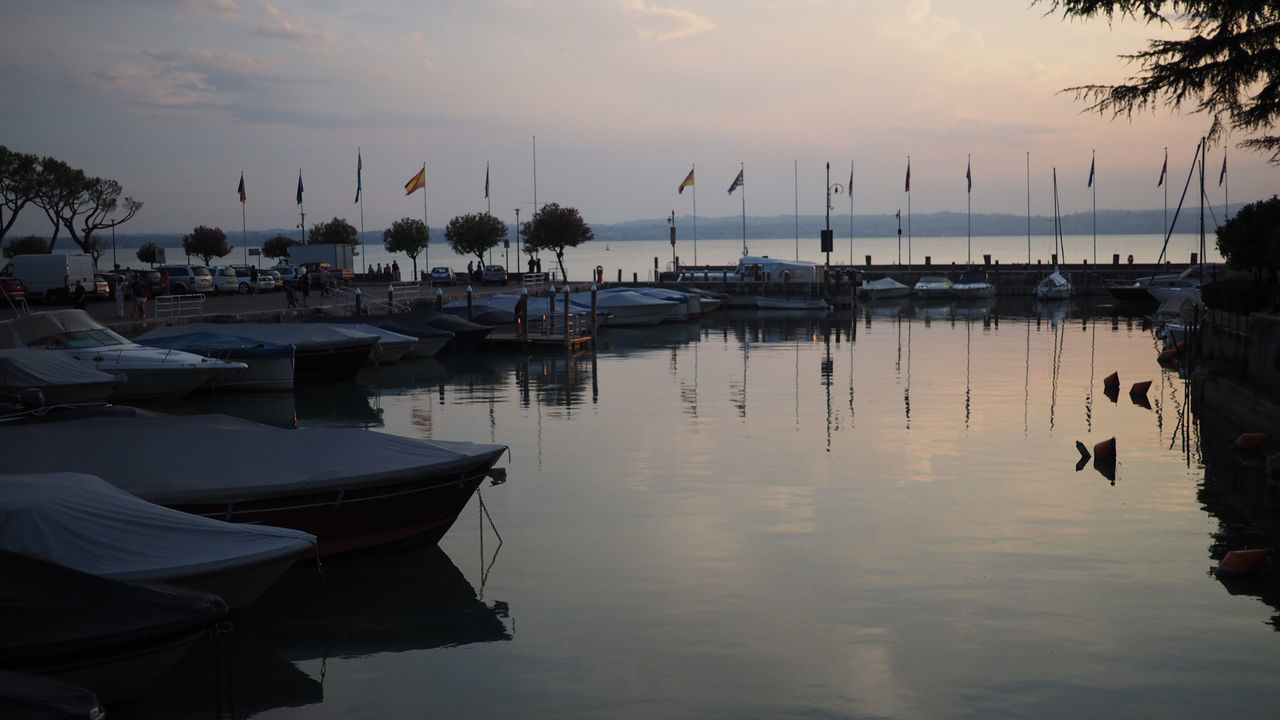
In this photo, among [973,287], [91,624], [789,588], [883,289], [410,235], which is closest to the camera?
[91,624]

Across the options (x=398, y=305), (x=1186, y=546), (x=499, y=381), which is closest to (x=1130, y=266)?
(x=398, y=305)

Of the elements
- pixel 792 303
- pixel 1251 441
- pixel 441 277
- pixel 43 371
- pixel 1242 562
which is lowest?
pixel 1242 562

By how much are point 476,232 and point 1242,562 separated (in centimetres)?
8516

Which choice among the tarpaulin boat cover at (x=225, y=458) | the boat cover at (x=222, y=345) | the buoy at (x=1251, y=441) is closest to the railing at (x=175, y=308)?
the boat cover at (x=222, y=345)

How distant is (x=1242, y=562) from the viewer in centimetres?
1416

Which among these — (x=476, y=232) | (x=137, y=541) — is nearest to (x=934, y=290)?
(x=476, y=232)

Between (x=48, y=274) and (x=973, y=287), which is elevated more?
(x=48, y=274)

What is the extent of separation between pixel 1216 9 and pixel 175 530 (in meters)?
20.1

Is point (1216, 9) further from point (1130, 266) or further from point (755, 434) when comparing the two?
point (1130, 266)

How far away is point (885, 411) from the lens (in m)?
28.7

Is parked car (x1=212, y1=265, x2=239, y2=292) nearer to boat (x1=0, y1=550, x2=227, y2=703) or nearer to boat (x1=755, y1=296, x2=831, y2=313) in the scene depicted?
boat (x1=755, y1=296, x2=831, y2=313)

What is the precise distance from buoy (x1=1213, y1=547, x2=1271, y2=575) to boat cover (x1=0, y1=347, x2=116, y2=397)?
23.0 meters

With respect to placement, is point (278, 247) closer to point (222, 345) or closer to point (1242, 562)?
point (222, 345)

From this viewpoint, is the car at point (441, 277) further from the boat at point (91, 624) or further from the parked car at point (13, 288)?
the boat at point (91, 624)
